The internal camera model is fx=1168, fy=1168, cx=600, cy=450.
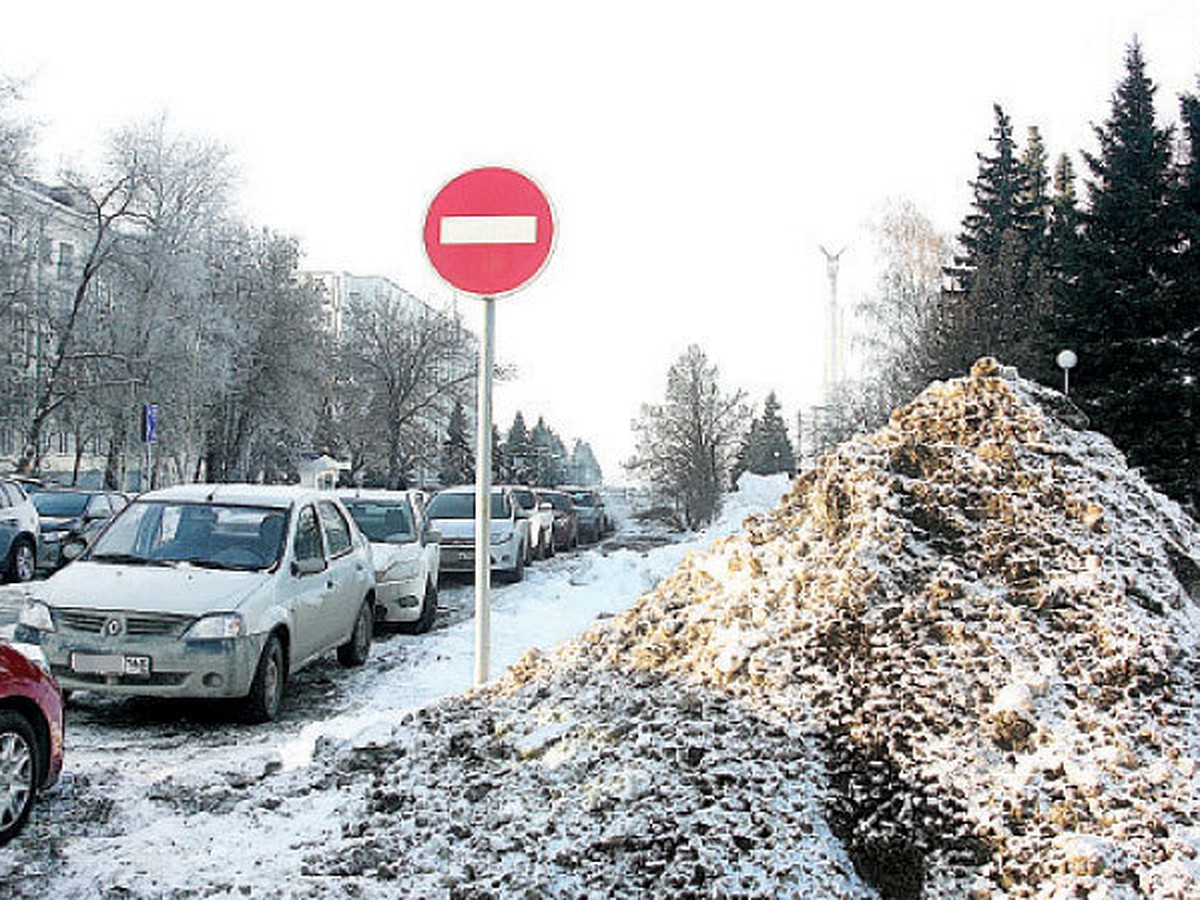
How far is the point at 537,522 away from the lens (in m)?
26.6

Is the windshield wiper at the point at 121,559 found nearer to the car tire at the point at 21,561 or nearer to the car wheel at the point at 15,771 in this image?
the car wheel at the point at 15,771

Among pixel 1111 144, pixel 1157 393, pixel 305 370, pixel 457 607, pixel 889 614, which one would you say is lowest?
pixel 457 607

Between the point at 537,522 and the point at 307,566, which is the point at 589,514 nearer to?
the point at 537,522

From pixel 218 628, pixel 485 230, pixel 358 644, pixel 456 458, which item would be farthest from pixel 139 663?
pixel 456 458

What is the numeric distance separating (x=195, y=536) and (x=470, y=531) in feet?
39.1

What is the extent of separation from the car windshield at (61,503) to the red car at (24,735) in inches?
744

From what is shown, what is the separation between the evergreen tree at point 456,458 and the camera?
7894 cm

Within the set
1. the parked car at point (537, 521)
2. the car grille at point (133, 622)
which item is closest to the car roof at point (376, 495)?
the car grille at point (133, 622)

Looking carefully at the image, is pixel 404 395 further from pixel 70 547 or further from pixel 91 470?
pixel 70 547

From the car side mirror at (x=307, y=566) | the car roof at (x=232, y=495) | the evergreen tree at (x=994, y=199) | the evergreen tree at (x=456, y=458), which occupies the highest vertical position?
the evergreen tree at (x=994, y=199)

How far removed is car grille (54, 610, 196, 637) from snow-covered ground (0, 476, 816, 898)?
0.63m

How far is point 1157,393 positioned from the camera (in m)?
27.0

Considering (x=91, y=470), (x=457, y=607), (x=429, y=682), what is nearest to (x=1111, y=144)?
(x=457, y=607)

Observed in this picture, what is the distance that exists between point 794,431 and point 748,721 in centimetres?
9533
